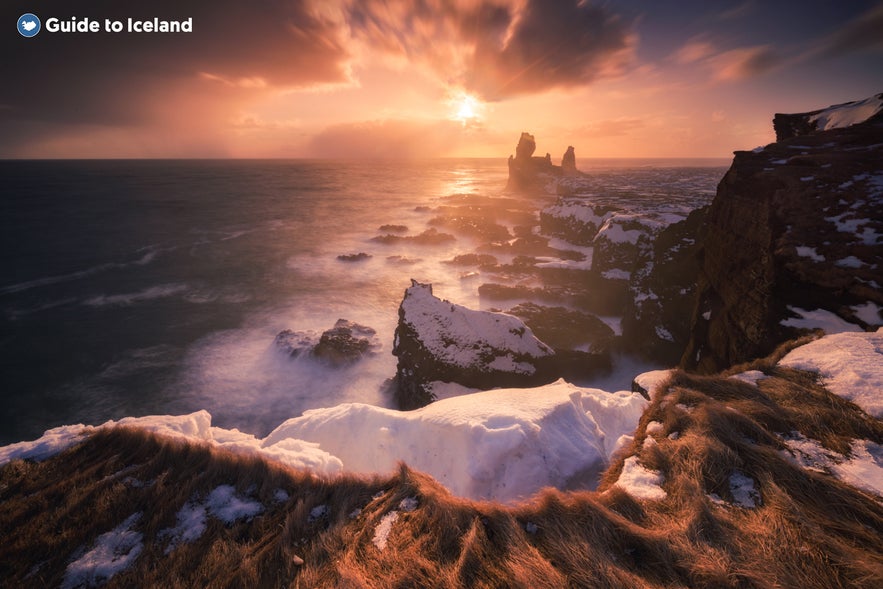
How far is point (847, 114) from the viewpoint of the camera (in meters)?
12.1

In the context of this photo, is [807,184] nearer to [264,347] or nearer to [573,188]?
[264,347]

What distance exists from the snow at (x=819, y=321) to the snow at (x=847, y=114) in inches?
393

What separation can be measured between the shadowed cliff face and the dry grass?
454 cm

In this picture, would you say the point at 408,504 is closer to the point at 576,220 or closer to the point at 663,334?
the point at 663,334

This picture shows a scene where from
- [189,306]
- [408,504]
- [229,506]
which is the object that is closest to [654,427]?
[408,504]

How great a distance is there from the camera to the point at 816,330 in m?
6.19

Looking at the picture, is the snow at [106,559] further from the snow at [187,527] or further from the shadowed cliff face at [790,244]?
the shadowed cliff face at [790,244]

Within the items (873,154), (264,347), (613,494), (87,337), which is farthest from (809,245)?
(87,337)

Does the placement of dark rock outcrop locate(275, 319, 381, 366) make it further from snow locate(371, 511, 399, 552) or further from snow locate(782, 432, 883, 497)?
snow locate(782, 432, 883, 497)

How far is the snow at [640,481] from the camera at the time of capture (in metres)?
2.97

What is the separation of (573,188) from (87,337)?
8837 centimetres

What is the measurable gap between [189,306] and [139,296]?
6.03 metres

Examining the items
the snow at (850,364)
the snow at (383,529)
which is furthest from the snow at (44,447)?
the snow at (850,364)

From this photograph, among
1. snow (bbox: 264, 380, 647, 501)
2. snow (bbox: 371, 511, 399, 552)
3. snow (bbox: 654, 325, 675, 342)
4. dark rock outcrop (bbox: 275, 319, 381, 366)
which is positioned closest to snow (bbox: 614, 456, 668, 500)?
snow (bbox: 264, 380, 647, 501)
